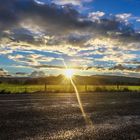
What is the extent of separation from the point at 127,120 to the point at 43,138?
6.75 m

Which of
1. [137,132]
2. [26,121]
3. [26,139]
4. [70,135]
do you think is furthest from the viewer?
[26,121]

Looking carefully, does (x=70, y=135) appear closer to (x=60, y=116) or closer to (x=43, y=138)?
(x=43, y=138)

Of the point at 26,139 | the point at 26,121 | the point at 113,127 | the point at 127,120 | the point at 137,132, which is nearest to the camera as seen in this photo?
the point at 26,139

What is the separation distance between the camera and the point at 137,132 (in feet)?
44.8

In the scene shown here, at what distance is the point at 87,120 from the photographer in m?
16.9

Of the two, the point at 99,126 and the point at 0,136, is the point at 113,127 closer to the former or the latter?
the point at 99,126

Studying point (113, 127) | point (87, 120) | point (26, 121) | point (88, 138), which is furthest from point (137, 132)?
point (26, 121)

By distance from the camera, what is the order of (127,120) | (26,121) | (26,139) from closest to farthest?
(26,139) < (26,121) < (127,120)

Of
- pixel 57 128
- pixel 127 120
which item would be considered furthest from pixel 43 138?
pixel 127 120

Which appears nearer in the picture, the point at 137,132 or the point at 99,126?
the point at 137,132

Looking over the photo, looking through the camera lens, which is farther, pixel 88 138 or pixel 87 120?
pixel 87 120

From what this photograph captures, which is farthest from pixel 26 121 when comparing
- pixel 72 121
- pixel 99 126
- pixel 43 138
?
pixel 43 138

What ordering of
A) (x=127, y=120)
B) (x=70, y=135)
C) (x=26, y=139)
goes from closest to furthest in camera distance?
1. (x=26, y=139)
2. (x=70, y=135)
3. (x=127, y=120)

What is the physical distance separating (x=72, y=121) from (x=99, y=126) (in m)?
1.73
